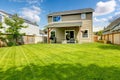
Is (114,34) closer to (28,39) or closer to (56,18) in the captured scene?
(56,18)

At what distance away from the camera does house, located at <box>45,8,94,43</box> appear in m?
22.5

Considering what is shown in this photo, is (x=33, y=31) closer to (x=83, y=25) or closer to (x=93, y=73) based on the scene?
(x=83, y=25)

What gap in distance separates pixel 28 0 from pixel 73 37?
13.8 metres

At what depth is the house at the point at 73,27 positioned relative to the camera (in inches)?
885

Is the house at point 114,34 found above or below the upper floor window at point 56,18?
below

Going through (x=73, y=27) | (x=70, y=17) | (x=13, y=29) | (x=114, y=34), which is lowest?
(x=114, y=34)

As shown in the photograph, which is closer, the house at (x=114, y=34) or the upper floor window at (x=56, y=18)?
the house at (x=114, y=34)

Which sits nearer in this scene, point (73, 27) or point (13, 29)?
point (13, 29)

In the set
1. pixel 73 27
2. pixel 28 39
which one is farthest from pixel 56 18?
pixel 28 39

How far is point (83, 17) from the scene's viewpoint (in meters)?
23.0

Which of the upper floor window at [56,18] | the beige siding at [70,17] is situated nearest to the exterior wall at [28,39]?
the upper floor window at [56,18]

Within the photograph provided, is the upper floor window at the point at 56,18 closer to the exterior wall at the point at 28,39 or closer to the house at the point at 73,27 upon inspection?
the house at the point at 73,27

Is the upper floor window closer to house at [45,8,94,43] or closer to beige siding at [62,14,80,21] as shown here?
house at [45,8,94,43]

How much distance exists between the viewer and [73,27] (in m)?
22.9
